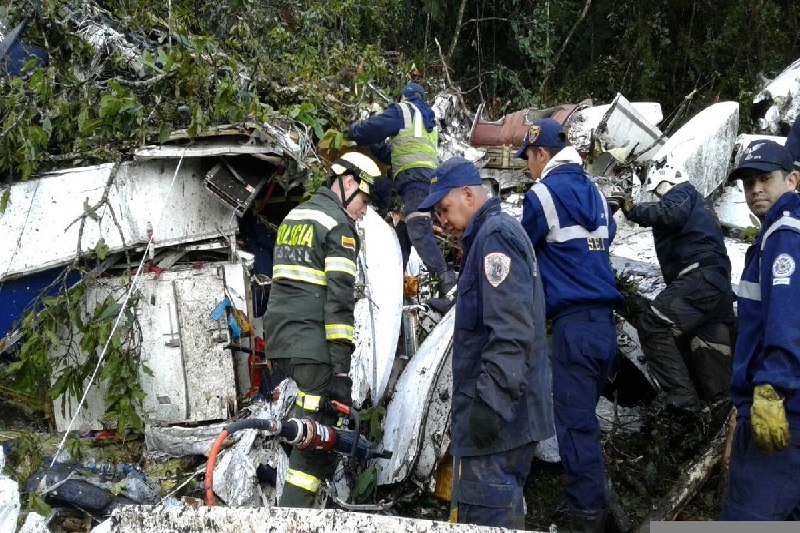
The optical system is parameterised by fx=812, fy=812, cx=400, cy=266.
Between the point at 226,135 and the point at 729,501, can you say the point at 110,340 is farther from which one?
the point at 729,501

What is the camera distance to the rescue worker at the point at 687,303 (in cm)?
468

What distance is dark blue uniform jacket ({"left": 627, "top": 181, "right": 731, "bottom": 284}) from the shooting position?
184 inches

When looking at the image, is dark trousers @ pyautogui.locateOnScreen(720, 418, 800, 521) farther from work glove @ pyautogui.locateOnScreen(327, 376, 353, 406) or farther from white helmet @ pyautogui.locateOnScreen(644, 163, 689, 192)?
white helmet @ pyautogui.locateOnScreen(644, 163, 689, 192)

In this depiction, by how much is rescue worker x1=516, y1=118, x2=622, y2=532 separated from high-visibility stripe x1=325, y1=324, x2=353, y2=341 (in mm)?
1017

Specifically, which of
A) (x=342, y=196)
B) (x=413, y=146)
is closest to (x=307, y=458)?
(x=342, y=196)

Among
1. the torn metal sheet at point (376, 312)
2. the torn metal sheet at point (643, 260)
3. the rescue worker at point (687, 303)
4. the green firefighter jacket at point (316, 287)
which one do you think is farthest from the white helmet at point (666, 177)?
the green firefighter jacket at point (316, 287)

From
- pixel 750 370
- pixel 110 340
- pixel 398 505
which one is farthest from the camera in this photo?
pixel 110 340

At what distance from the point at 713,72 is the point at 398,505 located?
7851 millimetres

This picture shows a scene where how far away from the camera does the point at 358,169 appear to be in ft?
13.7

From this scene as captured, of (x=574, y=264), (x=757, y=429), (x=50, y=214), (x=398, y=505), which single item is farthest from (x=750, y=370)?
(x=50, y=214)

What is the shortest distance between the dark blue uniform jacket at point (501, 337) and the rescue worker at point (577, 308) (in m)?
0.81

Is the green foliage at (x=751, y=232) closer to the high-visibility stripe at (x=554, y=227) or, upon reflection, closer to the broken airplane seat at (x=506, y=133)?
the broken airplane seat at (x=506, y=133)

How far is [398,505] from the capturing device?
172 inches

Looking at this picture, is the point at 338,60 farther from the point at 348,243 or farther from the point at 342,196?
the point at 348,243
